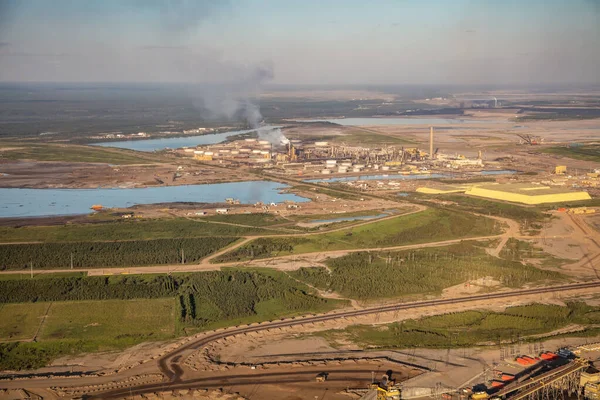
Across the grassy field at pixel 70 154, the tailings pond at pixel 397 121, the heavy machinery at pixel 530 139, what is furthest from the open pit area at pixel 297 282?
the tailings pond at pixel 397 121

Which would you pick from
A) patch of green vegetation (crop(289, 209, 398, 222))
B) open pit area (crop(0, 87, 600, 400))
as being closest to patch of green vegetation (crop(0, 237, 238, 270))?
open pit area (crop(0, 87, 600, 400))

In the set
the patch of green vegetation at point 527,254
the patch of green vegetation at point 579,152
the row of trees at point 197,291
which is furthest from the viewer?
the patch of green vegetation at point 579,152

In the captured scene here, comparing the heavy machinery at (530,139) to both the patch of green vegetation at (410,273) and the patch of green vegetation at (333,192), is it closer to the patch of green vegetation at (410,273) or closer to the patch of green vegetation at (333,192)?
the patch of green vegetation at (333,192)

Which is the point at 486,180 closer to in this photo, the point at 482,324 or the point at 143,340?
the point at 482,324

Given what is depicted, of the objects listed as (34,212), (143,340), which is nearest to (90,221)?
(34,212)

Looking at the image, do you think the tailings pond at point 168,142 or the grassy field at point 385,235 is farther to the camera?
the tailings pond at point 168,142

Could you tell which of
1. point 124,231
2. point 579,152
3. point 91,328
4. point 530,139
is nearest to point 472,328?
point 91,328
